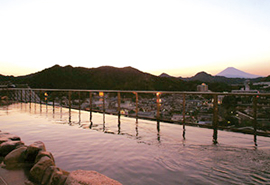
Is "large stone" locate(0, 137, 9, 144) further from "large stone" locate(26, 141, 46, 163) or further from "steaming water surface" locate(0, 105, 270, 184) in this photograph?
"large stone" locate(26, 141, 46, 163)

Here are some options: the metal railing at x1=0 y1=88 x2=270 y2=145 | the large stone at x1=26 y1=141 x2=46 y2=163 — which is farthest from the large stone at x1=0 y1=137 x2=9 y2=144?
the metal railing at x1=0 y1=88 x2=270 y2=145

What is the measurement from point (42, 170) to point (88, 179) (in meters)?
0.49

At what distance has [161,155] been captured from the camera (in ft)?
8.81

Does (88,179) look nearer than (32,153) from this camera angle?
Yes

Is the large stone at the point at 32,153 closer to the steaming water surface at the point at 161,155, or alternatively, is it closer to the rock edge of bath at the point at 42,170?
the rock edge of bath at the point at 42,170

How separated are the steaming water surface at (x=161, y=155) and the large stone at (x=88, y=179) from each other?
0.52 ft

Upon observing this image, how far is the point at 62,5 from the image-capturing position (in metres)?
8.81

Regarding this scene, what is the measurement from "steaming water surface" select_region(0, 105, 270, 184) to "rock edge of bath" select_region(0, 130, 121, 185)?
225mm

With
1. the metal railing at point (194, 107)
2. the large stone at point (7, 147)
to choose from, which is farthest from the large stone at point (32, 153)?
the metal railing at point (194, 107)

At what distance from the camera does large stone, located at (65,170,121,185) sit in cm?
171

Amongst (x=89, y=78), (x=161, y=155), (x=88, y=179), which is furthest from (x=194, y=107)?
(x=89, y=78)

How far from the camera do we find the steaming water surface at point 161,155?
79.4 inches

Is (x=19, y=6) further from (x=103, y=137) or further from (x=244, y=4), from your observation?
(x=244, y=4)

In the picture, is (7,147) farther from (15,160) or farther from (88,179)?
(88,179)
